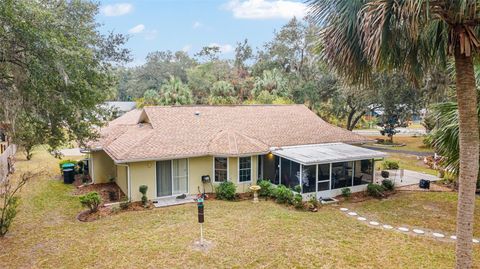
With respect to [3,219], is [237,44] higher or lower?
higher

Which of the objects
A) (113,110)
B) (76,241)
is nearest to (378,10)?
(113,110)

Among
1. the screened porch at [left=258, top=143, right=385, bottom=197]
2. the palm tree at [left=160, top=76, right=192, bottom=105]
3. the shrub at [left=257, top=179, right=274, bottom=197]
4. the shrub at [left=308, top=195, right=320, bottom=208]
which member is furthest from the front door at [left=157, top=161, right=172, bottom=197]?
the palm tree at [left=160, top=76, right=192, bottom=105]

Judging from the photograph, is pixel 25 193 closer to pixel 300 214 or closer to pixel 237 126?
pixel 237 126

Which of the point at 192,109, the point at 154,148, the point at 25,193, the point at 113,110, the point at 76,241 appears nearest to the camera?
the point at 76,241

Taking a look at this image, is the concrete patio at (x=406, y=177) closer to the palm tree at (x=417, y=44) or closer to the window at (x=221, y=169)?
the window at (x=221, y=169)

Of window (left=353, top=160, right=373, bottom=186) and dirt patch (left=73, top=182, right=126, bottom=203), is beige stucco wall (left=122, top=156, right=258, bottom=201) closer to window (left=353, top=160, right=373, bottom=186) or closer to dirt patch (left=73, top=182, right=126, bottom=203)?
dirt patch (left=73, top=182, right=126, bottom=203)

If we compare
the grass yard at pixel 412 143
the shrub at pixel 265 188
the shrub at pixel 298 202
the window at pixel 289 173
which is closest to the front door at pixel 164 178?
the shrub at pixel 265 188
